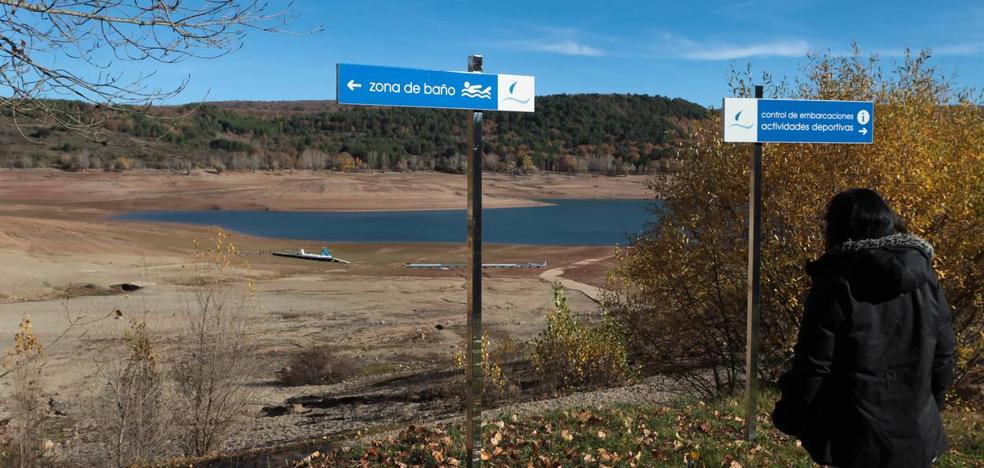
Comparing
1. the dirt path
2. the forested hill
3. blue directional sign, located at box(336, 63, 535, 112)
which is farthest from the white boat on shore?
the forested hill

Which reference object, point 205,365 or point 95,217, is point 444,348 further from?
point 95,217

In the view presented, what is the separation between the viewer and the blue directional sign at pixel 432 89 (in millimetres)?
4195

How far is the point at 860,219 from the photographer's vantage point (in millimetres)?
3242

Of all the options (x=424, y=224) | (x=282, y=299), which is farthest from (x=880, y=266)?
(x=424, y=224)

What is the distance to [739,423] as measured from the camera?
6.46 metres

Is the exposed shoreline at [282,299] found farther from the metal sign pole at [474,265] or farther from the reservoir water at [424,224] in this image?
the metal sign pole at [474,265]

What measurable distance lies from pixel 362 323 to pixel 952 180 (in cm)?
1862

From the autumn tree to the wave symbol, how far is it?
5343mm

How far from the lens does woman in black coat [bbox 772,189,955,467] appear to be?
3.12 meters

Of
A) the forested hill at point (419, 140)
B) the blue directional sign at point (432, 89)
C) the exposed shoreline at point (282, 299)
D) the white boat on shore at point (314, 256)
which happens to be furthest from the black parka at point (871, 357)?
the forested hill at point (419, 140)

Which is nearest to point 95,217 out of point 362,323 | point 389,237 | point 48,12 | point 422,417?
point 389,237

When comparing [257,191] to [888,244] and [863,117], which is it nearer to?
[863,117]

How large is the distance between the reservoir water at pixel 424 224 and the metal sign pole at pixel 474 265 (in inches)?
1814

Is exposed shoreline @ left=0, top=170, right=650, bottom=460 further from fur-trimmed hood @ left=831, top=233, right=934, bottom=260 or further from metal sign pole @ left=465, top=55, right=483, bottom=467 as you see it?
fur-trimmed hood @ left=831, top=233, right=934, bottom=260
